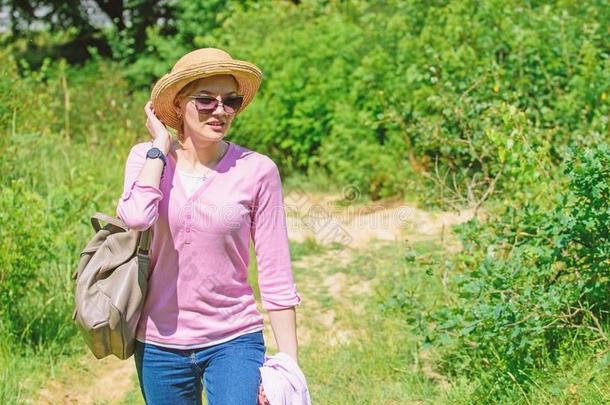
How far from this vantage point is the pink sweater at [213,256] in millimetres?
2635

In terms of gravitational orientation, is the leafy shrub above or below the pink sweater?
below

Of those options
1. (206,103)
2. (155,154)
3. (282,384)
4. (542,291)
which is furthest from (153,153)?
(542,291)

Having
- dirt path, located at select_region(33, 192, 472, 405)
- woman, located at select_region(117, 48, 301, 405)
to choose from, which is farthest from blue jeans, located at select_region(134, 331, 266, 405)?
dirt path, located at select_region(33, 192, 472, 405)

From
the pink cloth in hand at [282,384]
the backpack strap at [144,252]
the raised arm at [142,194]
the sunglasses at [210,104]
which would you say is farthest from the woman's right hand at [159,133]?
the pink cloth in hand at [282,384]

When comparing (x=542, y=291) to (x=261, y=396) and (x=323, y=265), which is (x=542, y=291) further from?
(x=323, y=265)

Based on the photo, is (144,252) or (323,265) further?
(323,265)

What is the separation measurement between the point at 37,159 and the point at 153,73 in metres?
5.80

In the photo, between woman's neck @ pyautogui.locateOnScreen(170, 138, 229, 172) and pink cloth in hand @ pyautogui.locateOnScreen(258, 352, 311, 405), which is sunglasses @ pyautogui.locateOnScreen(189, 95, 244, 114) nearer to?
woman's neck @ pyautogui.locateOnScreen(170, 138, 229, 172)

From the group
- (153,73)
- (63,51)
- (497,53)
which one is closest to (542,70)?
(497,53)

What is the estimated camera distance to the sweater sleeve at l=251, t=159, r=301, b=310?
268 cm

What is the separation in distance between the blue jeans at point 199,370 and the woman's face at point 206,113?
24.2 inches

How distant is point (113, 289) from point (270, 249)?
0.47m

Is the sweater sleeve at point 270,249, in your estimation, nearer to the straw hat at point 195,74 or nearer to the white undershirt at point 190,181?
the white undershirt at point 190,181

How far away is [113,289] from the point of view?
8.53 ft
